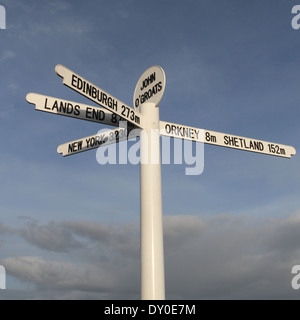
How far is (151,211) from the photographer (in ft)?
24.8

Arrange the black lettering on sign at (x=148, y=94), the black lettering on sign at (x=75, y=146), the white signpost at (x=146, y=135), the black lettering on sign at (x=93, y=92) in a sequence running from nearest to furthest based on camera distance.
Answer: the black lettering on sign at (x=93, y=92), the white signpost at (x=146, y=135), the black lettering on sign at (x=148, y=94), the black lettering on sign at (x=75, y=146)

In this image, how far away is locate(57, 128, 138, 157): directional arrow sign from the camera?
27.7 feet

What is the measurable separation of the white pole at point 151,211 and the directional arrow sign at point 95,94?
44 cm

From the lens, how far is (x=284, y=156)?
9.83 m

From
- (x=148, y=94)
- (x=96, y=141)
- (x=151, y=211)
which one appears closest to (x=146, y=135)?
(x=148, y=94)

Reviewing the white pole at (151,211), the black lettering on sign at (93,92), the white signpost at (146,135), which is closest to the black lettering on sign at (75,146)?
the white signpost at (146,135)

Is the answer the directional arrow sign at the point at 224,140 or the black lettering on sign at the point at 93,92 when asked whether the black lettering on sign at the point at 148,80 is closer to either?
the directional arrow sign at the point at 224,140

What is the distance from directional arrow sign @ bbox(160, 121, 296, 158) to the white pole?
39 cm

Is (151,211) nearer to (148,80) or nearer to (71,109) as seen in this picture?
(71,109)

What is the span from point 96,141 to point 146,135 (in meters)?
1.26

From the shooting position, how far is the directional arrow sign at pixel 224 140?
8531 mm
